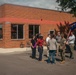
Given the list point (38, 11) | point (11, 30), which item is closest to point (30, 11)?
point (38, 11)

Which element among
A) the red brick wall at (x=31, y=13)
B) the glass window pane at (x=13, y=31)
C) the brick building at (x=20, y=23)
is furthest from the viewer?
the glass window pane at (x=13, y=31)

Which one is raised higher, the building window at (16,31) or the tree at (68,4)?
the tree at (68,4)

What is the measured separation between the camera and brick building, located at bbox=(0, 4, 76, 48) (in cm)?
2722

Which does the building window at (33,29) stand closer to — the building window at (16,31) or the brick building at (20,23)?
the brick building at (20,23)

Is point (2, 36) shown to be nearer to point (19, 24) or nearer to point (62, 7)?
point (19, 24)

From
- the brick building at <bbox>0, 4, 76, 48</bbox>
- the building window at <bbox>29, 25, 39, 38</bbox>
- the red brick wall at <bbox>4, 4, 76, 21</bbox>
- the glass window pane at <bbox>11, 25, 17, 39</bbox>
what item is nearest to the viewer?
the brick building at <bbox>0, 4, 76, 48</bbox>

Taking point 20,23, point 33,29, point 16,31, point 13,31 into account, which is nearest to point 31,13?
point 33,29

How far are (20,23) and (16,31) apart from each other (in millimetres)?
1143

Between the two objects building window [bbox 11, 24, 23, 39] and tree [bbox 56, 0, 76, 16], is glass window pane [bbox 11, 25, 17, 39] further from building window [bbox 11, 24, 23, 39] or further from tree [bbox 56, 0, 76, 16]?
tree [bbox 56, 0, 76, 16]

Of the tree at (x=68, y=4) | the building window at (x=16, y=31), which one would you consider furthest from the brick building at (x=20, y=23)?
the tree at (x=68, y=4)

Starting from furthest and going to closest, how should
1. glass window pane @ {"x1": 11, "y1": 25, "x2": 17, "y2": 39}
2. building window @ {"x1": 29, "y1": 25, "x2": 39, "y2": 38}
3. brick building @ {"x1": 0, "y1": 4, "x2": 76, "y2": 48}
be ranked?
building window @ {"x1": 29, "y1": 25, "x2": 39, "y2": 38}
glass window pane @ {"x1": 11, "y1": 25, "x2": 17, "y2": 39}
brick building @ {"x1": 0, "y1": 4, "x2": 76, "y2": 48}

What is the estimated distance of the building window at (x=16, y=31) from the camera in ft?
91.7

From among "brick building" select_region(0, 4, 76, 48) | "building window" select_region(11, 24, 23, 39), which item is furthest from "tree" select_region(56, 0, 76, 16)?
"building window" select_region(11, 24, 23, 39)

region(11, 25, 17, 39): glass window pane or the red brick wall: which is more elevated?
the red brick wall
